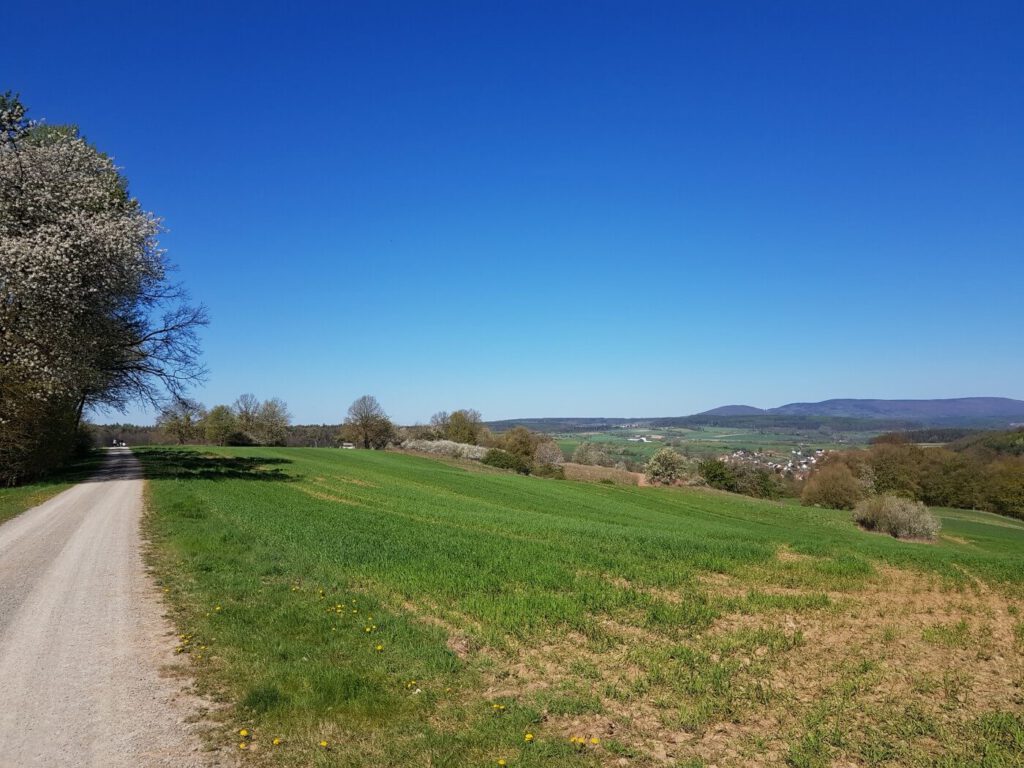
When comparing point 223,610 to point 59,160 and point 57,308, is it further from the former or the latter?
point 59,160

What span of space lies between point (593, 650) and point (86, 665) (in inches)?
225

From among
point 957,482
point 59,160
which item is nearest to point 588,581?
→ point 59,160

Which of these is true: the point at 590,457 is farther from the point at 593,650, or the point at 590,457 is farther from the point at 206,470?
the point at 593,650

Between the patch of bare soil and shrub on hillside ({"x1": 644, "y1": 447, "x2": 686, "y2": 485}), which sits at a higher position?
the patch of bare soil

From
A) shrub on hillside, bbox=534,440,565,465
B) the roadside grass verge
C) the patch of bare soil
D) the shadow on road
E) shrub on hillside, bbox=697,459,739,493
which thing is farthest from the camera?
shrub on hillside, bbox=534,440,565,465

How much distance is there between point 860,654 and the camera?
720 centimetres

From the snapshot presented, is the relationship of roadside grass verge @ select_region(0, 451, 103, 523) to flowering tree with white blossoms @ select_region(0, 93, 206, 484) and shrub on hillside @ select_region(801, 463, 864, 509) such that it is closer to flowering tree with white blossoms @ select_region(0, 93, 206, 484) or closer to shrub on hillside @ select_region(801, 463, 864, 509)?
flowering tree with white blossoms @ select_region(0, 93, 206, 484)

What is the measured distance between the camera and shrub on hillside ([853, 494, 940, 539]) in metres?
34.1

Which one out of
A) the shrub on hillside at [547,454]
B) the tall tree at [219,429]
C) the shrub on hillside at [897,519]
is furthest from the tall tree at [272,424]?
the shrub on hillside at [897,519]

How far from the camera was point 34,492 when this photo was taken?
2359 cm

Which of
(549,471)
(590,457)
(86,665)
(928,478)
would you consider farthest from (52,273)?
(928,478)

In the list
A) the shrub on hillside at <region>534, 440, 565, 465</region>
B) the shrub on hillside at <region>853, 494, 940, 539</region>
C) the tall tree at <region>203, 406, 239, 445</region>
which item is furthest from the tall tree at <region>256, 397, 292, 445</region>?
the shrub on hillside at <region>853, 494, 940, 539</region>

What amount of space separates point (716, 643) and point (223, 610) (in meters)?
6.77

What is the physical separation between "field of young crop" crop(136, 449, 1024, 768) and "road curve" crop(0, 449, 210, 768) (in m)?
0.41
